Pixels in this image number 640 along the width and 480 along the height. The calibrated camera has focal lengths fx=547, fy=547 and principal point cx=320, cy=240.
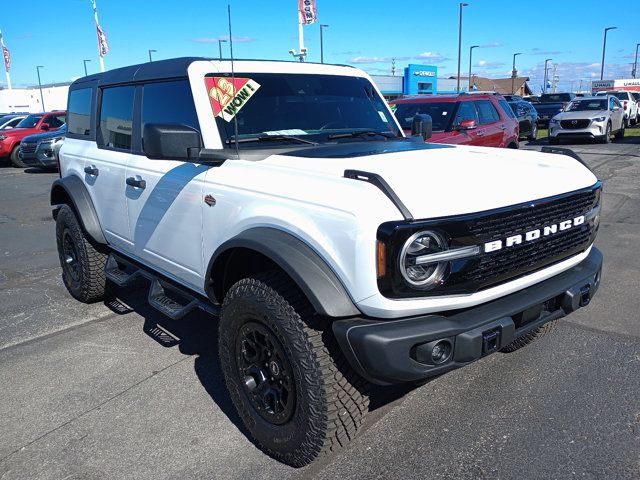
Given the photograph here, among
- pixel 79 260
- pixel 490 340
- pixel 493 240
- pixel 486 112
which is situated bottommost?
pixel 79 260

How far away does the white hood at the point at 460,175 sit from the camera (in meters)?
2.31

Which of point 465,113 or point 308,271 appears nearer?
point 308,271

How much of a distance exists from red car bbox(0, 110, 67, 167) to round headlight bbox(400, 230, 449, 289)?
61.4 ft

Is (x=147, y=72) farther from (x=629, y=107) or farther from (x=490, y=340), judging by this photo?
(x=629, y=107)

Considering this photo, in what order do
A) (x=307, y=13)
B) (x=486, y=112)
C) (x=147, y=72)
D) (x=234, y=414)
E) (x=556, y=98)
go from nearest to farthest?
(x=234, y=414), (x=147, y=72), (x=486, y=112), (x=307, y=13), (x=556, y=98)

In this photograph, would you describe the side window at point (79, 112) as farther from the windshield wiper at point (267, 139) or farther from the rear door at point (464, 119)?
the rear door at point (464, 119)

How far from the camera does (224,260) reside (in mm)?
2973

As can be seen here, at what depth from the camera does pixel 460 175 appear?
2.54 meters

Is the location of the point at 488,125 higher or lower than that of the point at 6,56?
lower

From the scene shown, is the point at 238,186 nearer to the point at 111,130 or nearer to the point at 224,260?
the point at 224,260

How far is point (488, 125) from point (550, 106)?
19.4 metres

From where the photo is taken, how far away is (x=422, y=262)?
2.22m

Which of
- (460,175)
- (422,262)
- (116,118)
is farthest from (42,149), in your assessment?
(422,262)

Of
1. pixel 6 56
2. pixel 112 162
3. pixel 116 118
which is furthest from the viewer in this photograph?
pixel 6 56
